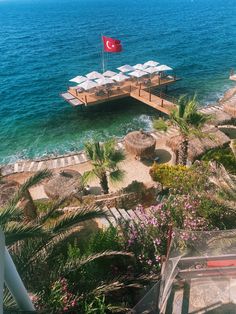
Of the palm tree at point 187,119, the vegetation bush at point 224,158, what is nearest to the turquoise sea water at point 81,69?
the vegetation bush at point 224,158

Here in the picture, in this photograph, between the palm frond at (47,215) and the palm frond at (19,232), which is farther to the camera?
the palm frond at (47,215)

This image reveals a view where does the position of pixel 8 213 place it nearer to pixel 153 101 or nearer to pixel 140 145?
pixel 140 145

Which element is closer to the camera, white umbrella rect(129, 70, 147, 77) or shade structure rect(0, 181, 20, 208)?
shade structure rect(0, 181, 20, 208)

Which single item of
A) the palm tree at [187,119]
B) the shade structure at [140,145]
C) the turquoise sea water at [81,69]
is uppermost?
the palm tree at [187,119]

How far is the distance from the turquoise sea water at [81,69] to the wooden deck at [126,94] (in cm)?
132

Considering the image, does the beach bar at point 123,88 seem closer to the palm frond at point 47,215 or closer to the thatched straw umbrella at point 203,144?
the thatched straw umbrella at point 203,144

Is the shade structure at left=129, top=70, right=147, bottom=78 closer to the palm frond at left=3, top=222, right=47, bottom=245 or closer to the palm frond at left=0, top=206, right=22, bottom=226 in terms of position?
the palm frond at left=0, top=206, right=22, bottom=226

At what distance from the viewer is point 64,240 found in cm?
848

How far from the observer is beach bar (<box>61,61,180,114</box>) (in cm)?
2730

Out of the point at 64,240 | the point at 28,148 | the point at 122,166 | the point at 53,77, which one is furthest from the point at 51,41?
the point at 64,240

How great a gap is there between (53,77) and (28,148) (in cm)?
1899

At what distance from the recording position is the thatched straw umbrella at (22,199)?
11.8m

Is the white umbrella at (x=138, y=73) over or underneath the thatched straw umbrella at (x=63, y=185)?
over

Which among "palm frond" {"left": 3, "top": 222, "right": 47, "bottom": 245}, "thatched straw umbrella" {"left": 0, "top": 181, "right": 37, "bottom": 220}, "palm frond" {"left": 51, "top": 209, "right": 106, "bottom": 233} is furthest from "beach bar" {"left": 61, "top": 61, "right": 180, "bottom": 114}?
"palm frond" {"left": 3, "top": 222, "right": 47, "bottom": 245}
